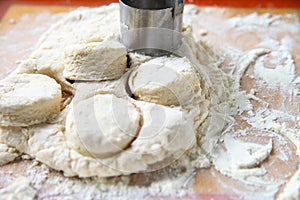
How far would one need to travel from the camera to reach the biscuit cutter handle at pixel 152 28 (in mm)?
1620

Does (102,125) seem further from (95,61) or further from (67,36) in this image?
(67,36)

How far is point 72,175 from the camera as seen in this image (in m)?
1.35

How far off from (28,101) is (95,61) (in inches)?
12.3

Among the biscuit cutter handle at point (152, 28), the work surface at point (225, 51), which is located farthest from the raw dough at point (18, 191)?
the biscuit cutter handle at point (152, 28)

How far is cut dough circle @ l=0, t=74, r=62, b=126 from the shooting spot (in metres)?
1.40

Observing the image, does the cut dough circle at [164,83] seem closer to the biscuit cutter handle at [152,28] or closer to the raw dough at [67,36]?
the biscuit cutter handle at [152,28]

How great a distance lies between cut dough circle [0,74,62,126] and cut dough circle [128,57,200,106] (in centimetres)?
31

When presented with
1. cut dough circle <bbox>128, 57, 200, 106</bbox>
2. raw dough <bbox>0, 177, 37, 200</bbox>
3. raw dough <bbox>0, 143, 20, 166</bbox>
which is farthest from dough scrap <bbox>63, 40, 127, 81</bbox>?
raw dough <bbox>0, 177, 37, 200</bbox>

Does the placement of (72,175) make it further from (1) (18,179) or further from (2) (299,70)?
(2) (299,70)

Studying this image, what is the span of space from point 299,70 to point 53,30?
1.28 meters

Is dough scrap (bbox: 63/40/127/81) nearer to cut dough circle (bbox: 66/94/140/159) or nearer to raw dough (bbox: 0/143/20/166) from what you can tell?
cut dough circle (bbox: 66/94/140/159)

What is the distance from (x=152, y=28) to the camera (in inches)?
65.1

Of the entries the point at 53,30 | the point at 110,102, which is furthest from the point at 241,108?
the point at 53,30

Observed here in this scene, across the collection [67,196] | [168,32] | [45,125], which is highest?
[168,32]
